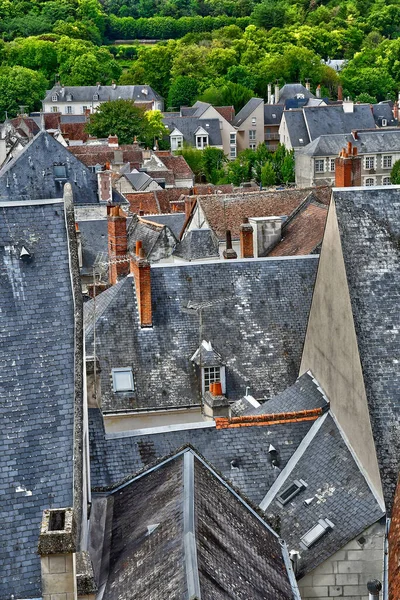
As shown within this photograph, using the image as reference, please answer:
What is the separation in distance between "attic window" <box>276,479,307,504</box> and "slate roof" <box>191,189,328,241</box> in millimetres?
27608

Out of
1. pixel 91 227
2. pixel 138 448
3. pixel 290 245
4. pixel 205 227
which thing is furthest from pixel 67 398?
pixel 91 227

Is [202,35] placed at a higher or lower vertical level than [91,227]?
higher

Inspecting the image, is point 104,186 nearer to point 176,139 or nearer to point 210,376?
point 210,376

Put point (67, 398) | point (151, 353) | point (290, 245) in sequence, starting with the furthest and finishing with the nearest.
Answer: point (290, 245) → point (151, 353) → point (67, 398)

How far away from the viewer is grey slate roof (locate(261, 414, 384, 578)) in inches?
744

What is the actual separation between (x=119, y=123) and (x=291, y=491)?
93.6m

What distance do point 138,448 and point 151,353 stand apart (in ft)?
28.5

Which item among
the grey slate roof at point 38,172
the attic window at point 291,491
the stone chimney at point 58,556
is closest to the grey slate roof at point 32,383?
the stone chimney at point 58,556

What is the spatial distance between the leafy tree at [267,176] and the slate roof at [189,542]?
→ 79.2 metres

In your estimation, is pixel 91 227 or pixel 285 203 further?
pixel 91 227

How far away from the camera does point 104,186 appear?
2219 inches

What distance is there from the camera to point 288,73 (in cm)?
15838

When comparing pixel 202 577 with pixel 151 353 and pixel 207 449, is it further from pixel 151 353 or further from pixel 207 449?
pixel 151 353

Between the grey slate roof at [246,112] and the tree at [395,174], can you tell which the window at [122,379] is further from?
the grey slate roof at [246,112]
